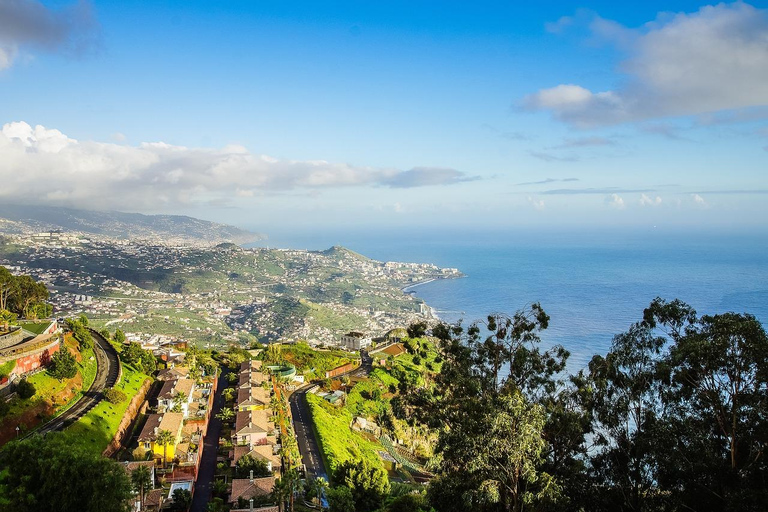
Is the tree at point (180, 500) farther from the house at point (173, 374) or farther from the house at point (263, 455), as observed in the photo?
the house at point (173, 374)

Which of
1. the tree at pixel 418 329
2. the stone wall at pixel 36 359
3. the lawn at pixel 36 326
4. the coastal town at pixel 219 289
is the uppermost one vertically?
the tree at pixel 418 329

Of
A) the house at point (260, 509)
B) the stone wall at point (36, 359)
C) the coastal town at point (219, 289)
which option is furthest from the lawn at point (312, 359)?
the coastal town at point (219, 289)

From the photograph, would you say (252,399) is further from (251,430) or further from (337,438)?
(337,438)

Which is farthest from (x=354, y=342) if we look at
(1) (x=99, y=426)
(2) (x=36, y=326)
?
(1) (x=99, y=426)

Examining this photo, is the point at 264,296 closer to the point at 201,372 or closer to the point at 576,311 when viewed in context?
the point at 576,311

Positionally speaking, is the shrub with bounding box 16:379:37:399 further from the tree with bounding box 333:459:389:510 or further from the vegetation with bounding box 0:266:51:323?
the vegetation with bounding box 0:266:51:323

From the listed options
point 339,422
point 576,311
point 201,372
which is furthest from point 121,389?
point 576,311
